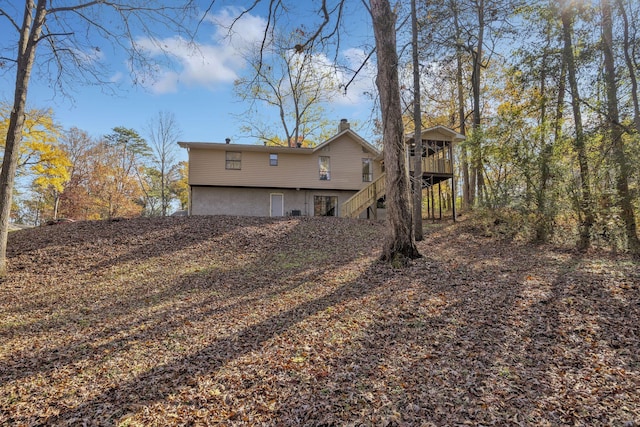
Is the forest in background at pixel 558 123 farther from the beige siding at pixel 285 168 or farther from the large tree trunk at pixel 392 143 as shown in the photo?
the beige siding at pixel 285 168

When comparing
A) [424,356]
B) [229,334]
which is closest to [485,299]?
[424,356]

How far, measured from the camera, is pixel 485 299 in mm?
4664

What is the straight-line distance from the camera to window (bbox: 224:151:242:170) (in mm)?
16422

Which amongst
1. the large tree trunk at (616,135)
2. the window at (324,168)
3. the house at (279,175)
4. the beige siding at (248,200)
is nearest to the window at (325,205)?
the house at (279,175)

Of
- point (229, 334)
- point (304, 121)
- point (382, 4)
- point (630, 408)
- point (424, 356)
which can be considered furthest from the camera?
point (304, 121)

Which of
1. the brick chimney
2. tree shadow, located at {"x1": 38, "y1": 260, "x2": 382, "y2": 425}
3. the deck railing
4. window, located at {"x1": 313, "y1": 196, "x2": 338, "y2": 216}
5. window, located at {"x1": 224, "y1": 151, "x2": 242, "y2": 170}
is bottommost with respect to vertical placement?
tree shadow, located at {"x1": 38, "y1": 260, "x2": 382, "y2": 425}

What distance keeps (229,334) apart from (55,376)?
1787mm

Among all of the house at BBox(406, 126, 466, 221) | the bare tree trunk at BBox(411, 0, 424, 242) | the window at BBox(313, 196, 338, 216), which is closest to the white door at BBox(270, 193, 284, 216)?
the window at BBox(313, 196, 338, 216)

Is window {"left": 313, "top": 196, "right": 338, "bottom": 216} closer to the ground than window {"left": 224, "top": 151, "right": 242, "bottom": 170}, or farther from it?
closer to the ground

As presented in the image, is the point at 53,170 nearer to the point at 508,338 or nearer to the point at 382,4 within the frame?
the point at 382,4

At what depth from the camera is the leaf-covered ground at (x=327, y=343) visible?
8.52 feet

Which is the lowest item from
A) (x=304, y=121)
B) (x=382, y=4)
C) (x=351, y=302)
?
(x=351, y=302)

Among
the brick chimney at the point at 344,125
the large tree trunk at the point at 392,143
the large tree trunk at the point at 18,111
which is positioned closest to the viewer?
the large tree trunk at the point at 392,143

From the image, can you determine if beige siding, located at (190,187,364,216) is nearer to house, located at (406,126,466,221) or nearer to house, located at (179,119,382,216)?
house, located at (179,119,382,216)
